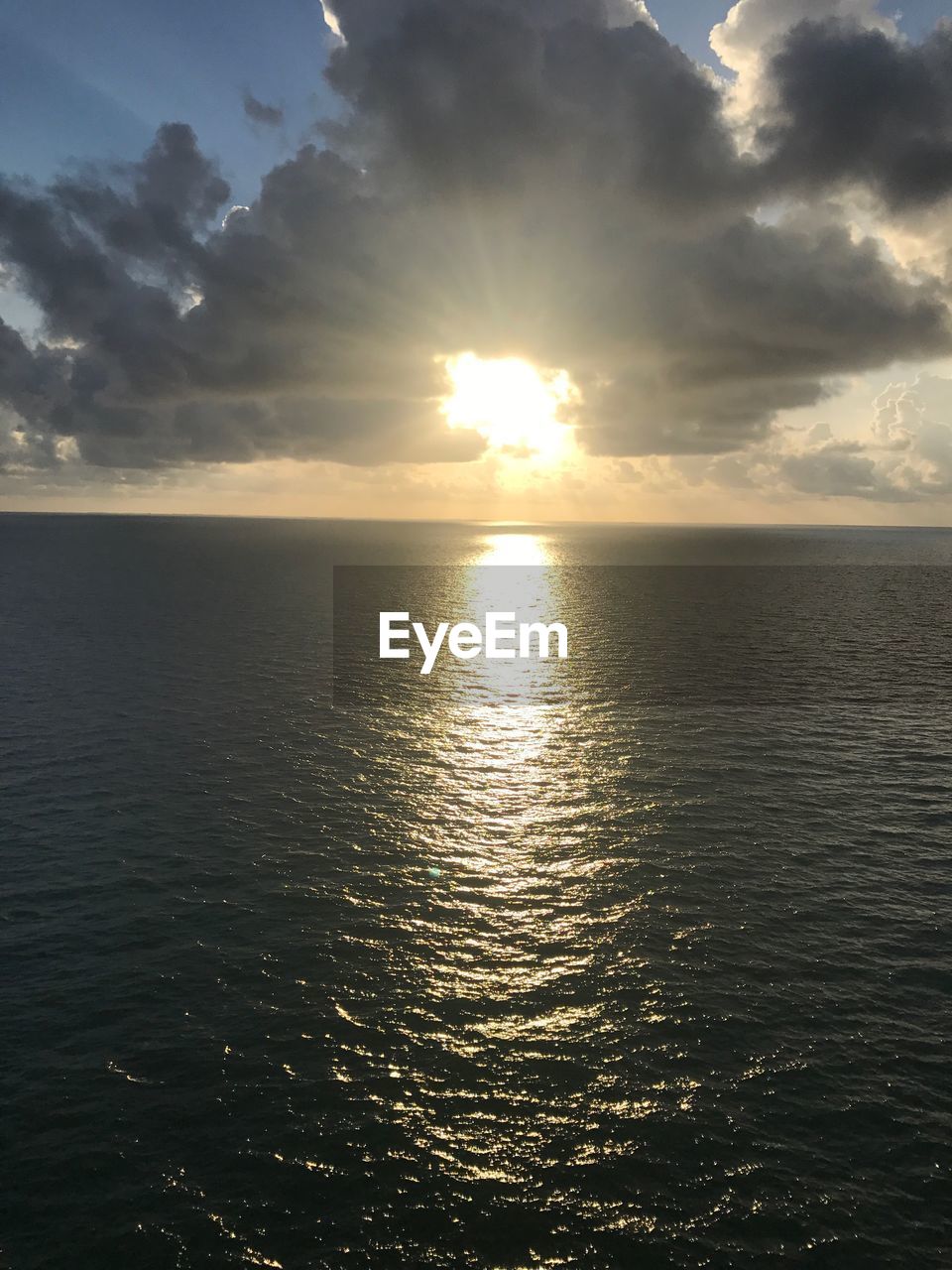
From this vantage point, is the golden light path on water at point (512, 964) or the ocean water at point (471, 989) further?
the golden light path on water at point (512, 964)

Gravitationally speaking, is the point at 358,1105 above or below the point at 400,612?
below

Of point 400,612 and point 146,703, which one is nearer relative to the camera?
point 146,703

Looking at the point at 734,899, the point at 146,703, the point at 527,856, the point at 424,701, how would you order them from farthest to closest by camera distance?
the point at 424,701
the point at 146,703
the point at 527,856
the point at 734,899

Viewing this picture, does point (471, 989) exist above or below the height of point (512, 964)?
below

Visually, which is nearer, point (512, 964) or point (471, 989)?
point (471, 989)

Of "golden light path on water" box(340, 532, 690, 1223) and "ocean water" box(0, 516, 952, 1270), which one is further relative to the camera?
"golden light path on water" box(340, 532, 690, 1223)

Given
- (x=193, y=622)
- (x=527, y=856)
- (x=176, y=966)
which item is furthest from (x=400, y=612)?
(x=176, y=966)

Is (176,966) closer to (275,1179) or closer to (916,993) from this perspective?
(275,1179)

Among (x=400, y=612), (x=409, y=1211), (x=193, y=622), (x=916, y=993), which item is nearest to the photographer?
(x=409, y=1211)
